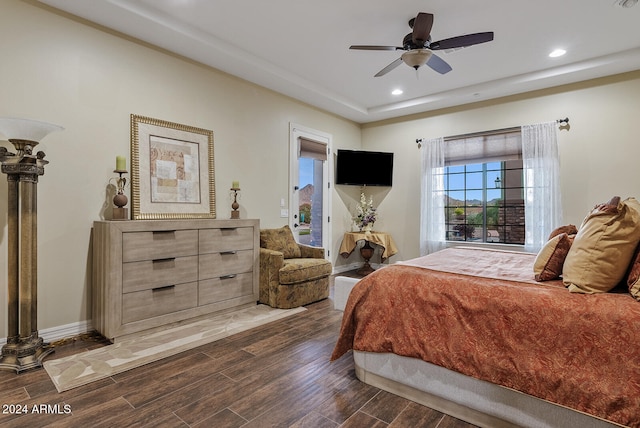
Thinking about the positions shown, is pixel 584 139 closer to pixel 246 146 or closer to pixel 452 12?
pixel 452 12

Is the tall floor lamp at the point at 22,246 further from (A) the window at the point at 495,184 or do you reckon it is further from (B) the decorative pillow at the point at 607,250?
(A) the window at the point at 495,184

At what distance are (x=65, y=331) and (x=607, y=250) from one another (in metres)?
3.87

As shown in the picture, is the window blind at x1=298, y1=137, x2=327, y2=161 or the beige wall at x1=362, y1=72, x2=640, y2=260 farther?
the window blind at x1=298, y1=137, x2=327, y2=161

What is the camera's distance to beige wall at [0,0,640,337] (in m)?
2.71

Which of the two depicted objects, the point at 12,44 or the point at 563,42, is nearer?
the point at 12,44

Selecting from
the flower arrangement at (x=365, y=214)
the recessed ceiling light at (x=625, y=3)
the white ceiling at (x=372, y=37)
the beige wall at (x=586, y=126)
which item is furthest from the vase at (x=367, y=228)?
the recessed ceiling light at (x=625, y=3)

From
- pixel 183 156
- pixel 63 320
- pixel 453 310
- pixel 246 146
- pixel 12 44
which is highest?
pixel 12 44

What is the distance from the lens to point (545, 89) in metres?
4.50

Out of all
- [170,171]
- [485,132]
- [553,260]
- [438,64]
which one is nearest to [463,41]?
[438,64]

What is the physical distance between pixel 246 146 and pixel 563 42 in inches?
148

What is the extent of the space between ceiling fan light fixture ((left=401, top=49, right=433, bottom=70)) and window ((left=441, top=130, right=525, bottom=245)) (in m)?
2.50

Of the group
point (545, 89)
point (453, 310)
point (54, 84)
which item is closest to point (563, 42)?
point (545, 89)

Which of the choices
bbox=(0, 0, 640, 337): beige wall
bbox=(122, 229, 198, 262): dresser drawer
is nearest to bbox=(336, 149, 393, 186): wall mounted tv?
bbox=(0, 0, 640, 337): beige wall

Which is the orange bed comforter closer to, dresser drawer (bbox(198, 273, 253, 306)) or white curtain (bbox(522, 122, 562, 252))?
dresser drawer (bbox(198, 273, 253, 306))
